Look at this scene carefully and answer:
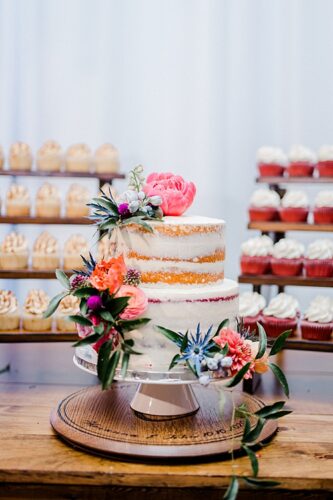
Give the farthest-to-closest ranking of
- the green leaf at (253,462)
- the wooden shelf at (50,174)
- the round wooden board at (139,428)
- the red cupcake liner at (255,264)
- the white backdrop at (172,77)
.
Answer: the white backdrop at (172,77), the wooden shelf at (50,174), the red cupcake liner at (255,264), the round wooden board at (139,428), the green leaf at (253,462)

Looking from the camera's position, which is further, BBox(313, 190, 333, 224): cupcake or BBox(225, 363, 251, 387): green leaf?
BBox(313, 190, 333, 224): cupcake

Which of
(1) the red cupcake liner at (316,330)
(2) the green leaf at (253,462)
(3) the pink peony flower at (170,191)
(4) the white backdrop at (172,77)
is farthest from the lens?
(4) the white backdrop at (172,77)

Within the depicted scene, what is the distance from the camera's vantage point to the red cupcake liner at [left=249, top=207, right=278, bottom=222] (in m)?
2.93

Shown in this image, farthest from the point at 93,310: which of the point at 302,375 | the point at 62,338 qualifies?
the point at 302,375

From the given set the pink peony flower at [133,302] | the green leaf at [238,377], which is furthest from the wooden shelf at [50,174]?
the green leaf at [238,377]

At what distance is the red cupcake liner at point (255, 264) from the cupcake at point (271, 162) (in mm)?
364

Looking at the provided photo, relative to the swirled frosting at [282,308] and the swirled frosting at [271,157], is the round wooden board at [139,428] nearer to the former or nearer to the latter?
the swirled frosting at [282,308]

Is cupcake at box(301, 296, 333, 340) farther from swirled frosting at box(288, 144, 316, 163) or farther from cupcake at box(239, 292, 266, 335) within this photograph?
swirled frosting at box(288, 144, 316, 163)

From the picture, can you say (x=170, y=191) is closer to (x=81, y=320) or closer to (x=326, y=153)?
(x=81, y=320)

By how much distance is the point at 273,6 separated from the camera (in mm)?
3520

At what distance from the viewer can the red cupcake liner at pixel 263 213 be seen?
293 centimetres

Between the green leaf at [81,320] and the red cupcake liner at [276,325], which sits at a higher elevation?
the green leaf at [81,320]

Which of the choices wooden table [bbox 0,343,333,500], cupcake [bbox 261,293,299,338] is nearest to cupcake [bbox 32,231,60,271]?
wooden table [bbox 0,343,333,500]

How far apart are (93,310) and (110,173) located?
3.87ft
